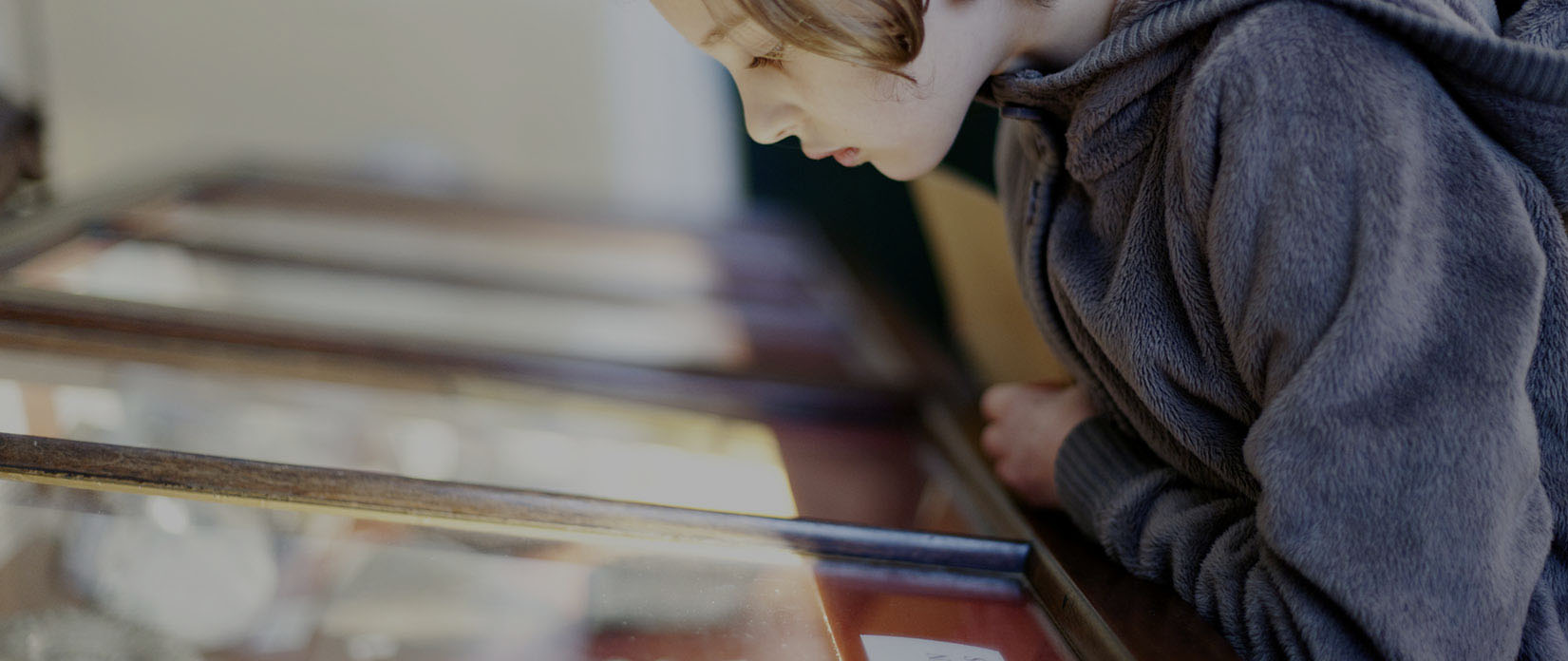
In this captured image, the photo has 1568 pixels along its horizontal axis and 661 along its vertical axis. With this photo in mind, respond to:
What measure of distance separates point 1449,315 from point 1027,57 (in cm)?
27

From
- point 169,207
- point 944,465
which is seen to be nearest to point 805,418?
point 944,465

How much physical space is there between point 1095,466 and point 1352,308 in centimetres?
22

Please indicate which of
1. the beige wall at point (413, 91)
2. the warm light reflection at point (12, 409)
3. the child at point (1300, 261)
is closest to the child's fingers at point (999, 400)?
the child at point (1300, 261)

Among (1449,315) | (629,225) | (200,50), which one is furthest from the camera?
(200,50)

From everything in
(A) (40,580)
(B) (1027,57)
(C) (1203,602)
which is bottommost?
(C) (1203,602)

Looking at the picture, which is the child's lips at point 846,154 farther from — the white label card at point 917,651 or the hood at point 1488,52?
the white label card at point 917,651

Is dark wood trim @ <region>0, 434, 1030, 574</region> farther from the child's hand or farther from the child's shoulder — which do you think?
the child's shoulder

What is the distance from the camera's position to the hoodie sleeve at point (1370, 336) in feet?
1.55

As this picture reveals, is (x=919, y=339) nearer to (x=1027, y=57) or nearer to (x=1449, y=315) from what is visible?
(x=1027, y=57)

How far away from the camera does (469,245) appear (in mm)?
1497

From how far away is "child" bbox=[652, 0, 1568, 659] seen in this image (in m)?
0.48

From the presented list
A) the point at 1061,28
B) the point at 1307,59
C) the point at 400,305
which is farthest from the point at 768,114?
the point at 400,305

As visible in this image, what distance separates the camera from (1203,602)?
0.56 metres

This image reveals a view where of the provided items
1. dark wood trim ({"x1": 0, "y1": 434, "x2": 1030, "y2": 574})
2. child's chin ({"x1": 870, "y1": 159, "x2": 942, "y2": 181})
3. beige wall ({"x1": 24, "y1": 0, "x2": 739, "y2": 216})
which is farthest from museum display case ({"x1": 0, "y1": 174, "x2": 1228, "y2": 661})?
beige wall ({"x1": 24, "y1": 0, "x2": 739, "y2": 216})
